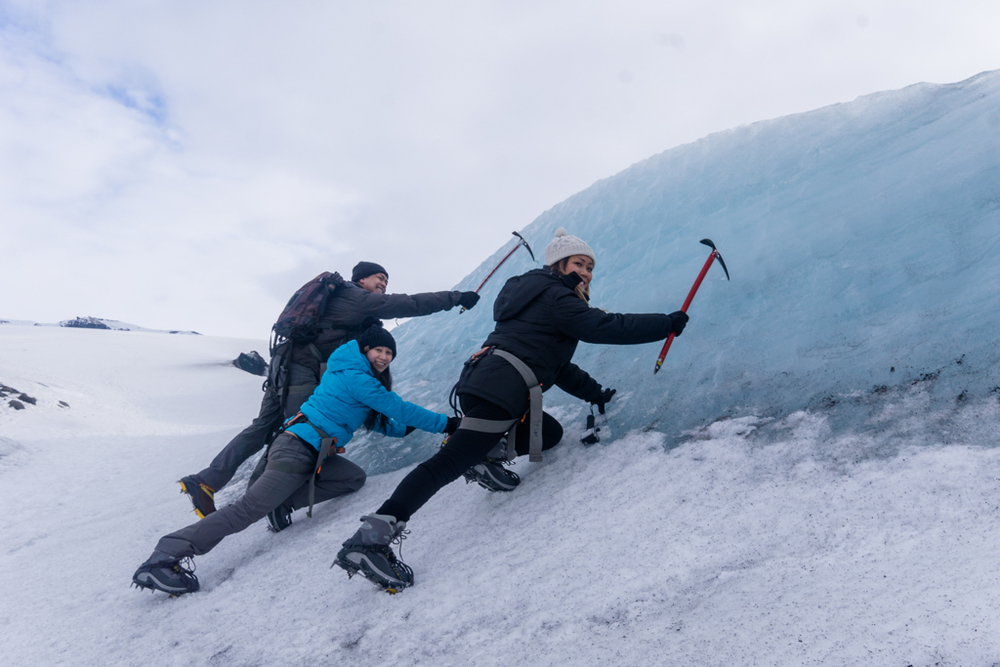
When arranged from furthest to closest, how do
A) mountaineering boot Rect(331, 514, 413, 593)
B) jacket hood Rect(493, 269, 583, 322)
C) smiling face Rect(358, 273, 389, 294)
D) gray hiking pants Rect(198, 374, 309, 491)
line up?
smiling face Rect(358, 273, 389, 294) < gray hiking pants Rect(198, 374, 309, 491) < jacket hood Rect(493, 269, 583, 322) < mountaineering boot Rect(331, 514, 413, 593)

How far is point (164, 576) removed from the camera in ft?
8.91

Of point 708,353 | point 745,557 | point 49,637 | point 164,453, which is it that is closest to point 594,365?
point 708,353

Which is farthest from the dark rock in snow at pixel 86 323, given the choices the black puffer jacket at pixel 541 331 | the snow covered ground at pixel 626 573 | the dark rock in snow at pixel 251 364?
the black puffer jacket at pixel 541 331

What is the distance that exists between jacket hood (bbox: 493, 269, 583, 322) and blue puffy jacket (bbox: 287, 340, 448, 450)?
2.27ft

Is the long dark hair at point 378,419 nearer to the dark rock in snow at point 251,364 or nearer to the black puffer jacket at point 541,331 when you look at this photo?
the black puffer jacket at point 541,331

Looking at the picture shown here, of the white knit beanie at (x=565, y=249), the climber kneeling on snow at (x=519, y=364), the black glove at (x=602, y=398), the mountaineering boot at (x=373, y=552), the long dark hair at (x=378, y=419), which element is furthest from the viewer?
the long dark hair at (x=378, y=419)

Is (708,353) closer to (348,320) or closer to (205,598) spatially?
(348,320)

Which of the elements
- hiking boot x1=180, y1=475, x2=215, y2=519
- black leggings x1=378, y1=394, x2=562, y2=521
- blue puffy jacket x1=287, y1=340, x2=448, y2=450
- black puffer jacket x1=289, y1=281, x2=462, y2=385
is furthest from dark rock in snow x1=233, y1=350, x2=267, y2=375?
black leggings x1=378, y1=394, x2=562, y2=521

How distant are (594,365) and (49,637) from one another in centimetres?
325

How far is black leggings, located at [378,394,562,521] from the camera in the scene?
91.4 inches

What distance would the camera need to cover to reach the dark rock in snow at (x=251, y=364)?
1938cm

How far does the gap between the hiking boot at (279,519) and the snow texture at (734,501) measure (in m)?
0.05

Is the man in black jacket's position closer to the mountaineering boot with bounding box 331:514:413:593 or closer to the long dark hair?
the long dark hair

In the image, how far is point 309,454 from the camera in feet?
10.5
